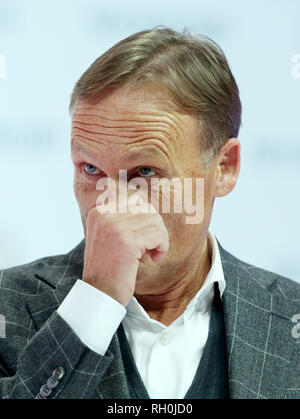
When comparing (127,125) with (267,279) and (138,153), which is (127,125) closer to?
(138,153)

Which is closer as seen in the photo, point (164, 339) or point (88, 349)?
point (88, 349)

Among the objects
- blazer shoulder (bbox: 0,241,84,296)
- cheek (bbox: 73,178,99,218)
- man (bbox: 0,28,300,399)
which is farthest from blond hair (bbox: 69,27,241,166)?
blazer shoulder (bbox: 0,241,84,296)

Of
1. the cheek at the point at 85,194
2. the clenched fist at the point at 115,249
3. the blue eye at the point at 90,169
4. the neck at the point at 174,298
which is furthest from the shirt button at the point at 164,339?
the blue eye at the point at 90,169

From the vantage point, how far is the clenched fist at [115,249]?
222 cm

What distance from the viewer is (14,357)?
2.38 metres

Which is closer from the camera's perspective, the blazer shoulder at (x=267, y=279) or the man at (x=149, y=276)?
the man at (x=149, y=276)

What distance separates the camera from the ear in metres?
2.65

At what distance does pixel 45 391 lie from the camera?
7.00 feet

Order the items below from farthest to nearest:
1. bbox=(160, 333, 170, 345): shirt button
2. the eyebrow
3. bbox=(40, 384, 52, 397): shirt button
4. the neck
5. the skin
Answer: the neck
bbox=(160, 333, 170, 345): shirt button
the eyebrow
the skin
bbox=(40, 384, 52, 397): shirt button

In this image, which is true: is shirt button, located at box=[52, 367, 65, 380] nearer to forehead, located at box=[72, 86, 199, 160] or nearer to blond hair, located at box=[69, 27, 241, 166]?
forehead, located at box=[72, 86, 199, 160]

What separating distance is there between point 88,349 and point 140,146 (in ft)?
2.01

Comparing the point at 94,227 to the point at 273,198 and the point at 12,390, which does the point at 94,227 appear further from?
the point at 273,198

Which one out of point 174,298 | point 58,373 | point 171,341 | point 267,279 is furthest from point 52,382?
point 267,279

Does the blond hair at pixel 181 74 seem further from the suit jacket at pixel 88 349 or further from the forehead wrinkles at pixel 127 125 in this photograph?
the suit jacket at pixel 88 349
